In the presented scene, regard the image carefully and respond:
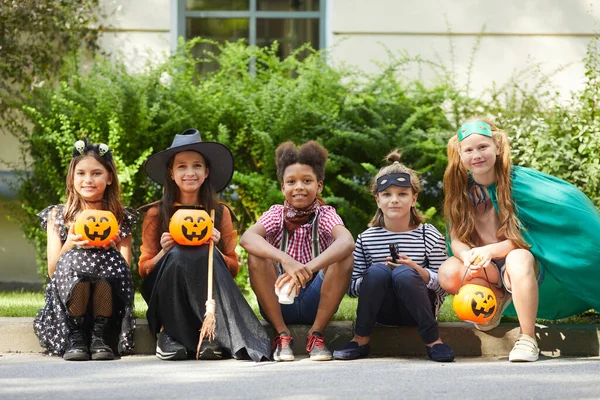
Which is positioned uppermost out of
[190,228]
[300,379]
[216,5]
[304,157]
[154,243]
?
[216,5]

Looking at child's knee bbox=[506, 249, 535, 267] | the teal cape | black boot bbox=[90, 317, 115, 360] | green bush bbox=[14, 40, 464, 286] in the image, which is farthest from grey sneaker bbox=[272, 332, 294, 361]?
green bush bbox=[14, 40, 464, 286]

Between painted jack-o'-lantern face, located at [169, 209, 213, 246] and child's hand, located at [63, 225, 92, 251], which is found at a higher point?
painted jack-o'-lantern face, located at [169, 209, 213, 246]

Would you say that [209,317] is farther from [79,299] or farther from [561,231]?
[561,231]

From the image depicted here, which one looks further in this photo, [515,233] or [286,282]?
[515,233]

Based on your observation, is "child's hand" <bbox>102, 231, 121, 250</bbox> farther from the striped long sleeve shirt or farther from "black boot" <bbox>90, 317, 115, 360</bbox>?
the striped long sleeve shirt

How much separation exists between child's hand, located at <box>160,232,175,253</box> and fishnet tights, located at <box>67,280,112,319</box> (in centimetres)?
38

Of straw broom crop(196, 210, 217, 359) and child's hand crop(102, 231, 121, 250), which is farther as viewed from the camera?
child's hand crop(102, 231, 121, 250)

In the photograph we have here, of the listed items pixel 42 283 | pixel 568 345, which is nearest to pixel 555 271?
pixel 568 345

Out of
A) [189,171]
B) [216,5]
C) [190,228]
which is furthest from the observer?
[216,5]

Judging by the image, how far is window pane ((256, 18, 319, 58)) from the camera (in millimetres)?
9258

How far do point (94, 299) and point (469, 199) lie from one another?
7.24 ft

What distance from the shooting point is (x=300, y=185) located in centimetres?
559

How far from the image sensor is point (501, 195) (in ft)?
17.8

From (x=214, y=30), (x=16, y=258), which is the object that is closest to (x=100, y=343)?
(x=16, y=258)
